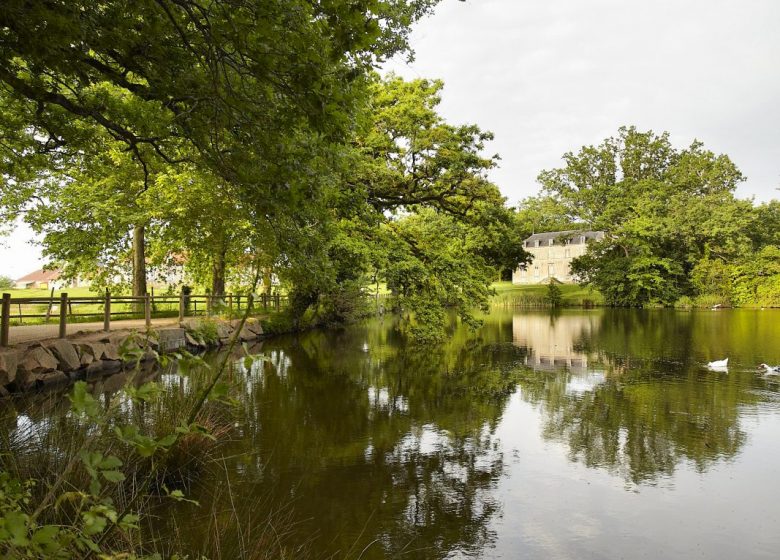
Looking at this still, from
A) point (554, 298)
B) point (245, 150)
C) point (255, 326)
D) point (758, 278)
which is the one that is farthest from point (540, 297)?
point (245, 150)

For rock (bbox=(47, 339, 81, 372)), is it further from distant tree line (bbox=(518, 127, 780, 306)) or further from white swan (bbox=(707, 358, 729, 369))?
distant tree line (bbox=(518, 127, 780, 306))

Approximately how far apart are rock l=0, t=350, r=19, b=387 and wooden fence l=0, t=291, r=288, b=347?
26.7 inches

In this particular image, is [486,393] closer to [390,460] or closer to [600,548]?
[390,460]

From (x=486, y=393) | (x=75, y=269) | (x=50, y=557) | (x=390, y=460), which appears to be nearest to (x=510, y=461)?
(x=390, y=460)

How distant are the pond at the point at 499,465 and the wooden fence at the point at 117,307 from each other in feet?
6.31

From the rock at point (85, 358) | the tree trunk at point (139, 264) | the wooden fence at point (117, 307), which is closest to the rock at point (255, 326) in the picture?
the wooden fence at point (117, 307)

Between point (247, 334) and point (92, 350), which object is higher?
point (92, 350)

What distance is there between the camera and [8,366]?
29.9 ft

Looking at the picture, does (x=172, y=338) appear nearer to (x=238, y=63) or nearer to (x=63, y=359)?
(x=63, y=359)

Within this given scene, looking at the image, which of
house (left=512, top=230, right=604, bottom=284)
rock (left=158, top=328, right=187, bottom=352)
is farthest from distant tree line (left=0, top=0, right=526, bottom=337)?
house (left=512, top=230, right=604, bottom=284)

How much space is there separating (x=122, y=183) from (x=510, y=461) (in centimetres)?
1952

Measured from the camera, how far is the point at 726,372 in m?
12.4

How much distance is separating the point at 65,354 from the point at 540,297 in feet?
140

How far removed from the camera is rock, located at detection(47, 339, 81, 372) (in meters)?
10.8
